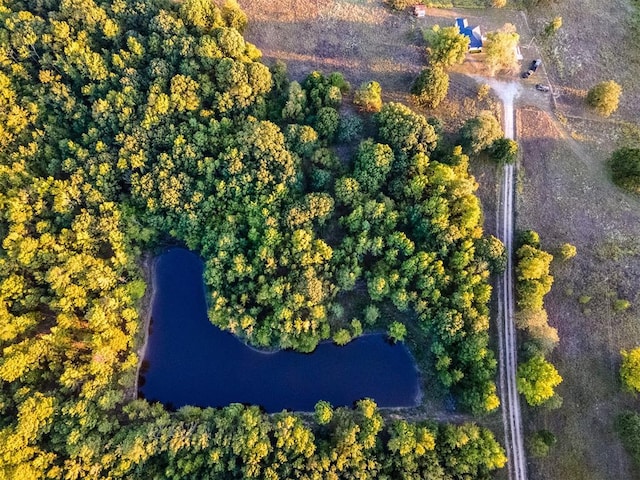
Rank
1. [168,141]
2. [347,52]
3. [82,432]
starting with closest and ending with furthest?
[82,432] → [168,141] → [347,52]

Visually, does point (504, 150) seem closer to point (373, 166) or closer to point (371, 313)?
point (373, 166)

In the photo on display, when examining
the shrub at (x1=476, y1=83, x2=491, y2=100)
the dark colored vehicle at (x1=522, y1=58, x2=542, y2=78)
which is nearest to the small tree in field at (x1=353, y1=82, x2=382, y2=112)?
the shrub at (x1=476, y1=83, x2=491, y2=100)

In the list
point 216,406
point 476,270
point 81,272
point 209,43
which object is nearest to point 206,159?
point 209,43

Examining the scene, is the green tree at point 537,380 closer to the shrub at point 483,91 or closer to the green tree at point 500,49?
the shrub at point 483,91

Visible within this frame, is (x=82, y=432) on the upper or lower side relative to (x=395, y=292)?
lower

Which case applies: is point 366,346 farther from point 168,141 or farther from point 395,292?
point 168,141

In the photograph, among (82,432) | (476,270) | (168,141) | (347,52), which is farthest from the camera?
(347,52)

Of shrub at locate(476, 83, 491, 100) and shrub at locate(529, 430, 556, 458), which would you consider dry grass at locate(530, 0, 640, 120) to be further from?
shrub at locate(529, 430, 556, 458)
